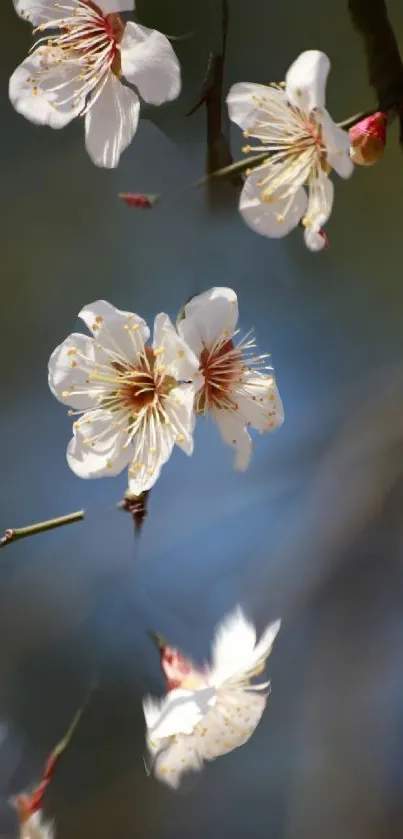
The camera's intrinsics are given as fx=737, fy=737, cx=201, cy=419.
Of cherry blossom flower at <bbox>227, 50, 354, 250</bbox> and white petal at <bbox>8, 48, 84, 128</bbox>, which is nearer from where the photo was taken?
cherry blossom flower at <bbox>227, 50, 354, 250</bbox>

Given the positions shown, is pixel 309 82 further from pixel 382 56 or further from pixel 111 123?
pixel 111 123

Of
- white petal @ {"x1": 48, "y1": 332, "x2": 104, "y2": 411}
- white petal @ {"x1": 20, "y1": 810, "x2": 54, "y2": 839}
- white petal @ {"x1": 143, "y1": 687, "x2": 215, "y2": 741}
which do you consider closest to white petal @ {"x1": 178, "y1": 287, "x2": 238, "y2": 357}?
white petal @ {"x1": 48, "y1": 332, "x2": 104, "y2": 411}

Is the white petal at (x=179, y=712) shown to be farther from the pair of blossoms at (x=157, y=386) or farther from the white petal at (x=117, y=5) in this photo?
the white petal at (x=117, y=5)

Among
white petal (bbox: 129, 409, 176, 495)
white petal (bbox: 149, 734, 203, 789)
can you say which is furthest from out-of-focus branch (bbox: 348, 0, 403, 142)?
white petal (bbox: 149, 734, 203, 789)

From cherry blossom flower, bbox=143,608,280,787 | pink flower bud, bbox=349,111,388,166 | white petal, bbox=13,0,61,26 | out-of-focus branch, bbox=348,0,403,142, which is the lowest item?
cherry blossom flower, bbox=143,608,280,787

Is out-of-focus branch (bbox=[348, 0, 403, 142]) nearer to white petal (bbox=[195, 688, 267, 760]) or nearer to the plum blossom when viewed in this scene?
white petal (bbox=[195, 688, 267, 760])

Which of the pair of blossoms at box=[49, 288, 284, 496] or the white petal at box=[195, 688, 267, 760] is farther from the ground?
the pair of blossoms at box=[49, 288, 284, 496]

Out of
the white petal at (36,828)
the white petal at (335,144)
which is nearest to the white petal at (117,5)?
the white petal at (335,144)
